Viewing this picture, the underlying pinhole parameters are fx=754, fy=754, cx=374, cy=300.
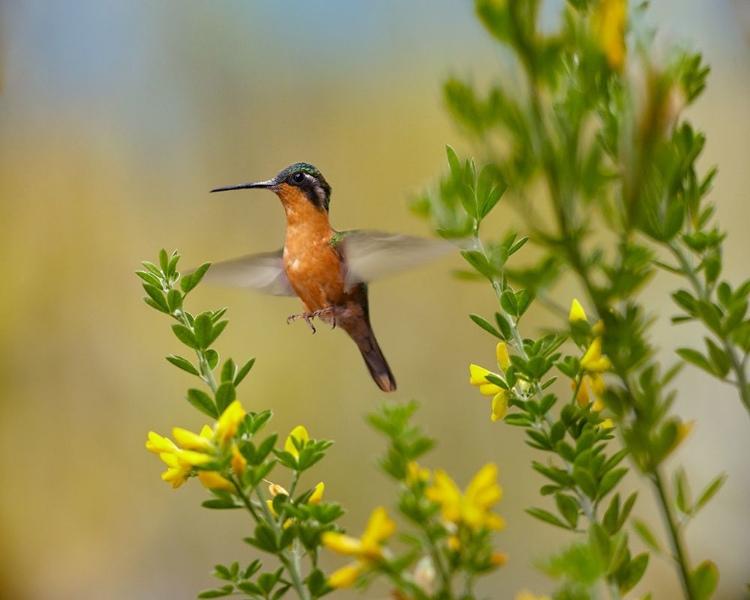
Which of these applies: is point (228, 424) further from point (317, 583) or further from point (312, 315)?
point (312, 315)

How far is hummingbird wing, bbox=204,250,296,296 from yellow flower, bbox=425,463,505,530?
602mm

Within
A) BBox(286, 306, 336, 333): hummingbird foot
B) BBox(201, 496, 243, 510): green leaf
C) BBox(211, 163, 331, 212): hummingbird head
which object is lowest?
BBox(201, 496, 243, 510): green leaf

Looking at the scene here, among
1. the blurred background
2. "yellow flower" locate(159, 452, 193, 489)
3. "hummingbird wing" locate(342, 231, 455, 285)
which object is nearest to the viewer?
"yellow flower" locate(159, 452, 193, 489)

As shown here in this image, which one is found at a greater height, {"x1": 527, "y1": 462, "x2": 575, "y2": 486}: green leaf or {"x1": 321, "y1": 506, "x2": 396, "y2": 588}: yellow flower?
{"x1": 527, "y1": 462, "x2": 575, "y2": 486}: green leaf

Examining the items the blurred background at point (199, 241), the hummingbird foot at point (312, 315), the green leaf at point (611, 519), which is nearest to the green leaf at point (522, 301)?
the green leaf at point (611, 519)

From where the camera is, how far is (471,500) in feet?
0.87

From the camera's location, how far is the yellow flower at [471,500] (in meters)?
0.26

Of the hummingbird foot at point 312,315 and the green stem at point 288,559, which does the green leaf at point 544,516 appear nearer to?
the green stem at point 288,559

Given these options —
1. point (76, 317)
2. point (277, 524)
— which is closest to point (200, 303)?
point (76, 317)

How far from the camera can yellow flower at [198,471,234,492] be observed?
0.34m

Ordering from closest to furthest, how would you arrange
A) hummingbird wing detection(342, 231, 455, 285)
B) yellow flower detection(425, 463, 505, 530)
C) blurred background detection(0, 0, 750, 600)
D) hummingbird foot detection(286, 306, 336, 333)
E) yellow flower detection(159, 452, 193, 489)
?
yellow flower detection(425, 463, 505, 530) < yellow flower detection(159, 452, 193, 489) < hummingbird wing detection(342, 231, 455, 285) < hummingbird foot detection(286, 306, 336, 333) < blurred background detection(0, 0, 750, 600)

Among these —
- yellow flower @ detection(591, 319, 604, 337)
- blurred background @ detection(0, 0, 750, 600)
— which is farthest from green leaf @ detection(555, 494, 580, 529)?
blurred background @ detection(0, 0, 750, 600)

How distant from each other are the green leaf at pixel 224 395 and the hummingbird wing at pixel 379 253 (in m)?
0.32

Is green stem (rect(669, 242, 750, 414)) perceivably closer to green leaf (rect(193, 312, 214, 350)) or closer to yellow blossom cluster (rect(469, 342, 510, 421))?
yellow blossom cluster (rect(469, 342, 510, 421))
